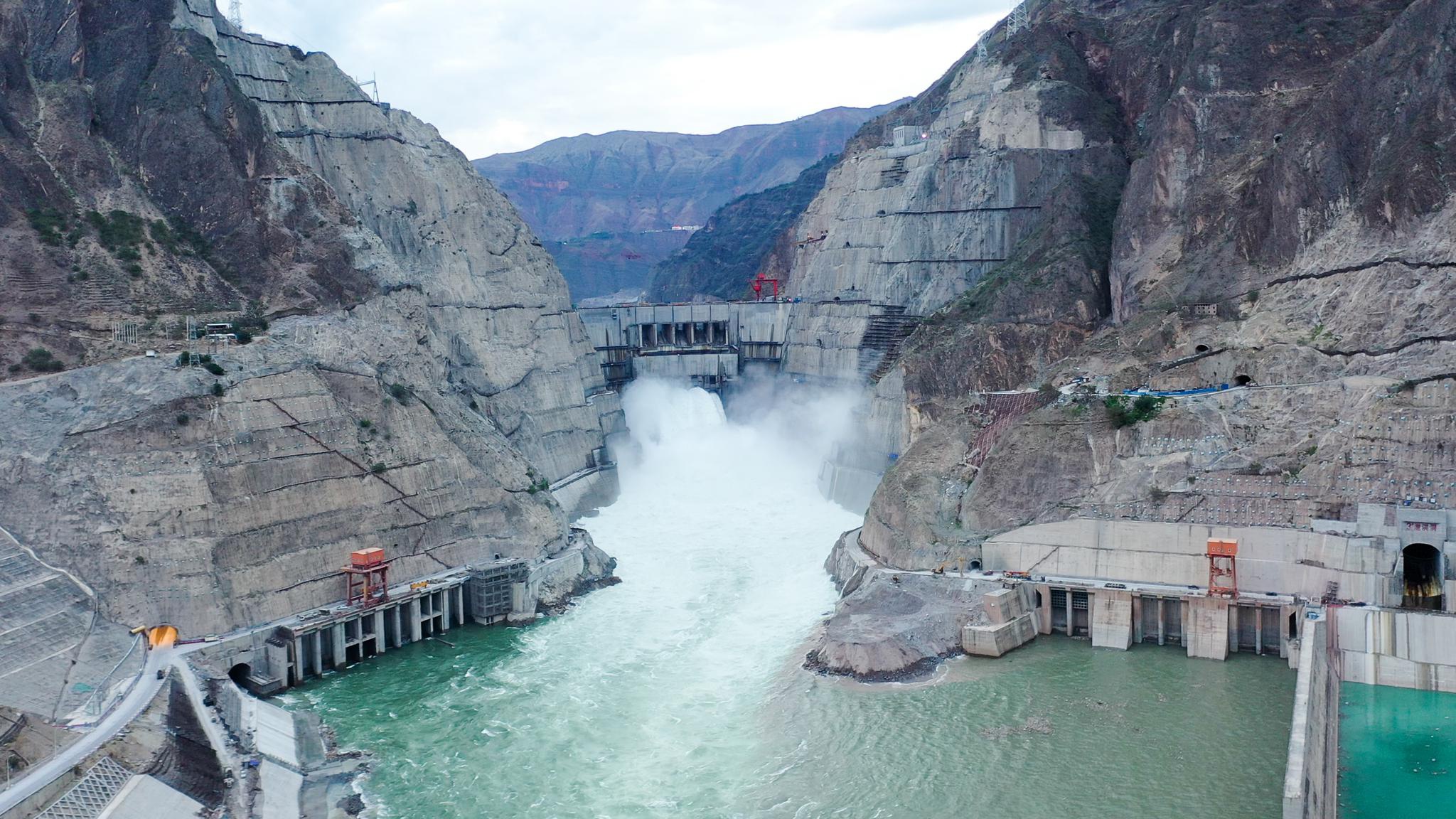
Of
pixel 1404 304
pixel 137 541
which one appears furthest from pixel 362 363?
pixel 1404 304

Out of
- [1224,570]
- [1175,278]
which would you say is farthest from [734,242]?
[1224,570]

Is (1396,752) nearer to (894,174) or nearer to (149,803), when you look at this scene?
(149,803)

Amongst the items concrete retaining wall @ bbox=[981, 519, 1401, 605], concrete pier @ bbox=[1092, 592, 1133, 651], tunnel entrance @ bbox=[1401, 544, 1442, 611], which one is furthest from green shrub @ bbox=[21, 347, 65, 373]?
tunnel entrance @ bbox=[1401, 544, 1442, 611]

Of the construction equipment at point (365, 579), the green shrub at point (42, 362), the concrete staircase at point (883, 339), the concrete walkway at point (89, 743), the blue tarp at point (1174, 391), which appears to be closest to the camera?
the concrete walkway at point (89, 743)

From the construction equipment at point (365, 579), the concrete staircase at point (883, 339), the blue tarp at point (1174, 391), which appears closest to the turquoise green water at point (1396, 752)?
→ the blue tarp at point (1174, 391)

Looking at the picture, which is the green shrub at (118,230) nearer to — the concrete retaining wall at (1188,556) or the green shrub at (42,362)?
the green shrub at (42,362)

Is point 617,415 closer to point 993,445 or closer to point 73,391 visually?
point 993,445

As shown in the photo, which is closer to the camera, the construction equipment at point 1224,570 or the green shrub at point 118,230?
the construction equipment at point 1224,570

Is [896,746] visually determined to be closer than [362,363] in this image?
Yes
